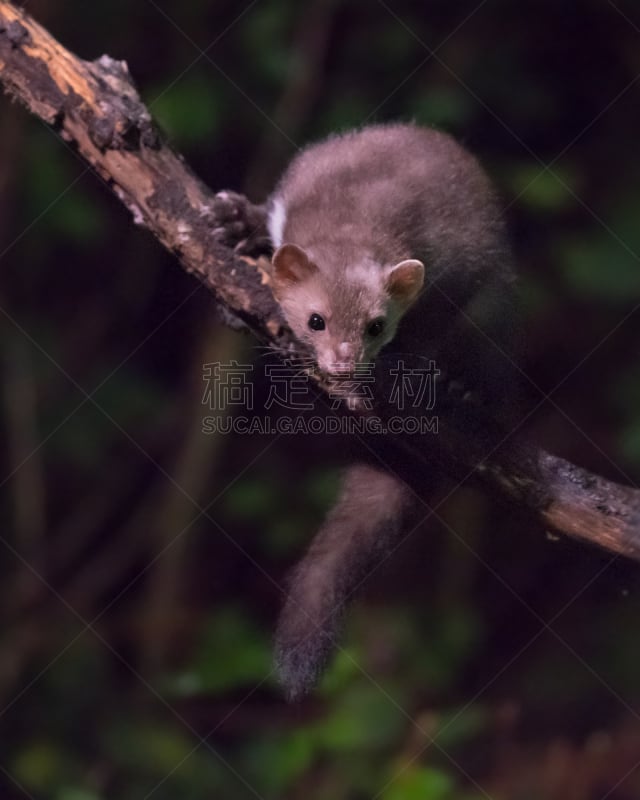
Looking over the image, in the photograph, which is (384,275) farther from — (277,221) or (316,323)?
(277,221)

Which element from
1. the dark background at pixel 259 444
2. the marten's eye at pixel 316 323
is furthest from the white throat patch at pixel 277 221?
the dark background at pixel 259 444

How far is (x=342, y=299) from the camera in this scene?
1.85 m

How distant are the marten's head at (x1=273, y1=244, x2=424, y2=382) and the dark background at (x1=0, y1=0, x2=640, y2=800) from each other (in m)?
1.04

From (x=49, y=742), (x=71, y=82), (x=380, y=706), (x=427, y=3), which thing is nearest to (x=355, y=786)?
(x=380, y=706)

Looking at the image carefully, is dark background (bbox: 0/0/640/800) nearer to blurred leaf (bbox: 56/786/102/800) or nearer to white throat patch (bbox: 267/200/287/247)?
blurred leaf (bbox: 56/786/102/800)

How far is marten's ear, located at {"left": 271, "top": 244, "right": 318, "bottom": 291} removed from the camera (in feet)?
6.01

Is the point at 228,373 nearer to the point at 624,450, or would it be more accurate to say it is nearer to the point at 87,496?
the point at 87,496

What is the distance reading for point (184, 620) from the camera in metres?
3.35

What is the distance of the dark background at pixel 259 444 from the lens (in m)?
2.99

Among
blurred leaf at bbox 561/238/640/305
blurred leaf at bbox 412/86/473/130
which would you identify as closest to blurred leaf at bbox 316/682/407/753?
blurred leaf at bbox 561/238/640/305

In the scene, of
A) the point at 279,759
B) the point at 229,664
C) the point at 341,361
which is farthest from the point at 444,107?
the point at 279,759

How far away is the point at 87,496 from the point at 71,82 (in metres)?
1.86

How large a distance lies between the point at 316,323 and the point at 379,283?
0.13 meters

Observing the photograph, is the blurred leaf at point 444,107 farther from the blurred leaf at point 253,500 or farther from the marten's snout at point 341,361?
the marten's snout at point 341,361
